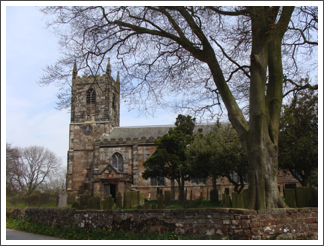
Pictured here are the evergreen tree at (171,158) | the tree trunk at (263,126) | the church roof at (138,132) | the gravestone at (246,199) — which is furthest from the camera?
the church roof at (138,132)

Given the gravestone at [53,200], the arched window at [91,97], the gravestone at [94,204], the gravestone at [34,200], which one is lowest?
the gravestone at [34,200]

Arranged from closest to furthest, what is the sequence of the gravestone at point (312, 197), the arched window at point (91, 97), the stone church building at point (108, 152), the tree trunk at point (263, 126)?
the tree trunk at point (263, 126), the gravestone at point (312, 197), the stone church building at point (108, 152), the arched window at point (91, 97)

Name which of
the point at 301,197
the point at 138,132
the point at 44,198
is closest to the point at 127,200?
the point at 301,197

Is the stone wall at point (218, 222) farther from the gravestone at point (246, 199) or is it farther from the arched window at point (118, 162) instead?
the arched window at point (118, 162)

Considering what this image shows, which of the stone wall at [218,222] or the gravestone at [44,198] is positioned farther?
the gravestone at [44,198]

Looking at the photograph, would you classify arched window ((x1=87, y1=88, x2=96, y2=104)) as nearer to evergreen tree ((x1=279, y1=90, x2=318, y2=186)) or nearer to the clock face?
the clock face

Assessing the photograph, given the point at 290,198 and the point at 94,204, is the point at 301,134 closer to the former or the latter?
the point at 290,198

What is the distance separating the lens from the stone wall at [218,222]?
27.3 ft

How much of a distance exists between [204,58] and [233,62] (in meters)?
1.39

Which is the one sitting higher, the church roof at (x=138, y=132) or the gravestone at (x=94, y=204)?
the church roof at (x=138, y=132)

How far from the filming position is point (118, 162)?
1379 inches

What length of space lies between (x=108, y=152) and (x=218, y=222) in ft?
91.0

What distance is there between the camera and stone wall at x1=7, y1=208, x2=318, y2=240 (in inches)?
327

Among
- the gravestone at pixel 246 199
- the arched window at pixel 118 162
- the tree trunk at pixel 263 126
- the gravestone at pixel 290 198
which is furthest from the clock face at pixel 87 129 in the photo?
the gravestone at pixel 290 198
